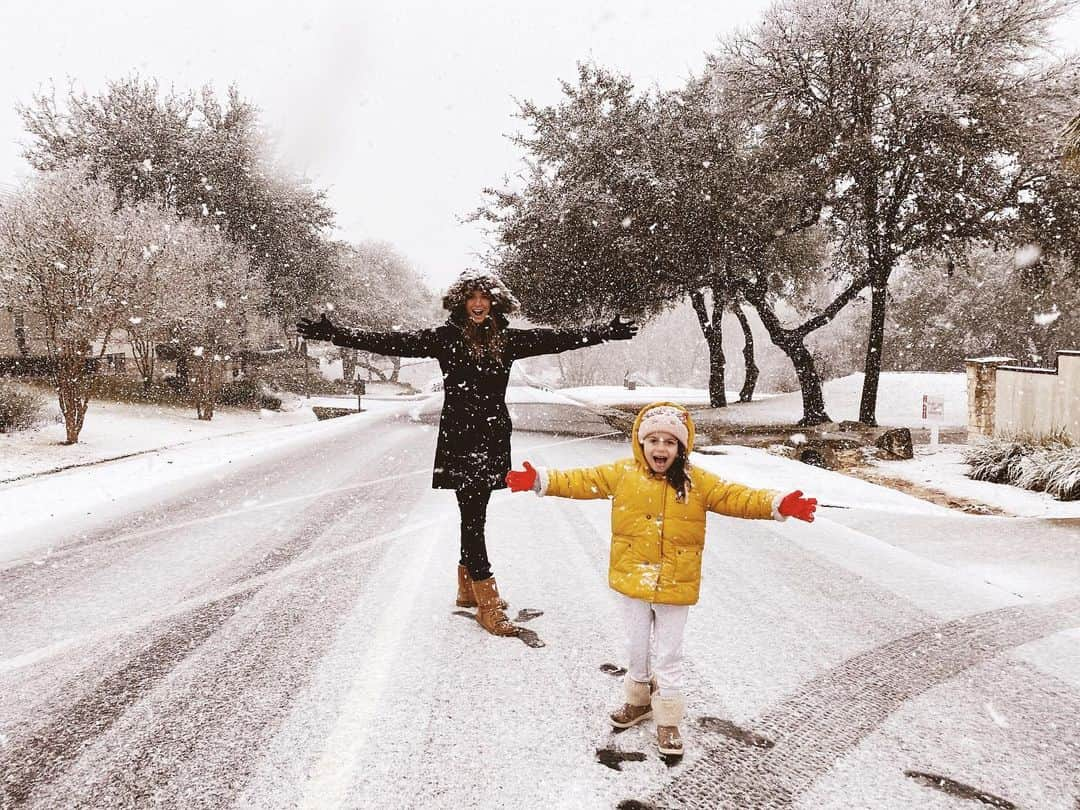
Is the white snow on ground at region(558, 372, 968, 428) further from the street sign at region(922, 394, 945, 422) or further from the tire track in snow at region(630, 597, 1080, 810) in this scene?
the tire track in snow at region(630, 597, 1080, 810)

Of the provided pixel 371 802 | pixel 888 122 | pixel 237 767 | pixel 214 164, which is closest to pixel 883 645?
pixel 371 802

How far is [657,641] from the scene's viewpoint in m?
2.84

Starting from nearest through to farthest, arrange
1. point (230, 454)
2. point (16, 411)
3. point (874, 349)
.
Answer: point (230, 454) < point (16, 411) < point (874, 349)

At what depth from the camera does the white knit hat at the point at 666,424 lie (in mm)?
2842

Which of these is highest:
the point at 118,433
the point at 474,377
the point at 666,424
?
the point at 474,377

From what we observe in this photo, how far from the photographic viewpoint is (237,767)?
101 inches

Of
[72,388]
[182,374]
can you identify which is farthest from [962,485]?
[182,374]

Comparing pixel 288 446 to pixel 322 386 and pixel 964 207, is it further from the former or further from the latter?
pixel 322 386

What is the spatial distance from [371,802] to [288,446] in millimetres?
13154

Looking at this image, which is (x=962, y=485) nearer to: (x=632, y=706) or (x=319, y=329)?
(x=632, y=706)

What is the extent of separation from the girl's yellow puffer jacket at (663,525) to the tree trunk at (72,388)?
14.5 meters

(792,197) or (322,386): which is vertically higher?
(792,197)

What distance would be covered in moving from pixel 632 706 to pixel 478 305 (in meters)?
2.25

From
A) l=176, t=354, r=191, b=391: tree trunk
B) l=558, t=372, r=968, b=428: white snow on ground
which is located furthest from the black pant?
l=176, t=354, r=191, b=391: tree trunk
